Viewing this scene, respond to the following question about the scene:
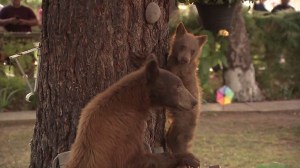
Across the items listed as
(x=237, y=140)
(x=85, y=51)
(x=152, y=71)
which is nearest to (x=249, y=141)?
(x=237, y=140)

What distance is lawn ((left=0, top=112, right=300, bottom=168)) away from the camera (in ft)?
25.3

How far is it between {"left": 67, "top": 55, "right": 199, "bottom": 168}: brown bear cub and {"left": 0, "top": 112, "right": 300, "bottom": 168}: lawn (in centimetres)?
393

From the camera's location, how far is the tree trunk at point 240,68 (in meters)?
11.3

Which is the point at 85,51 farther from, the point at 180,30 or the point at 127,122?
the point at 180,30

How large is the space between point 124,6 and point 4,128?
21.8 ft

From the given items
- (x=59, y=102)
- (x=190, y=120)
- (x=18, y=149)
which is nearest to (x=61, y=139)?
(x=59, y=102)

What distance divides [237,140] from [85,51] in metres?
5.56

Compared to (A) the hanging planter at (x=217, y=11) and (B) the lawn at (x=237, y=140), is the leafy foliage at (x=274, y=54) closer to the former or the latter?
(B) the lawn at (x=237, y=140)

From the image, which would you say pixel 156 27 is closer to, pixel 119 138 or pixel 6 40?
pixel 119 138

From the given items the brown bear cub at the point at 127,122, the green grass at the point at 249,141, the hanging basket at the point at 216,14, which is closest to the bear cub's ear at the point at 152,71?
the brown bear cub at the point at 127,122

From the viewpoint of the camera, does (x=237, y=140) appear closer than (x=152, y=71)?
No

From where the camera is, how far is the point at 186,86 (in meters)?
3.94

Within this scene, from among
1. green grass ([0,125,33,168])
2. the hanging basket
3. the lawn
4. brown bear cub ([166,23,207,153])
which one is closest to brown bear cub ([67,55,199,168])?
brown bear cub ([166,23,207,153])

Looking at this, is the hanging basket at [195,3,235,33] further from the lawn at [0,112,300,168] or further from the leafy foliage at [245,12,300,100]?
the leafy foliage at [245,12,300,100]
